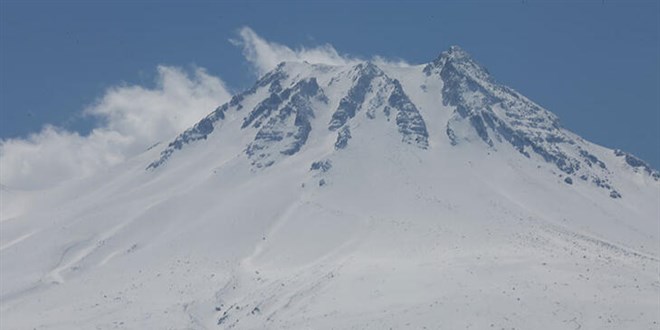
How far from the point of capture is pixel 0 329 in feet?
643

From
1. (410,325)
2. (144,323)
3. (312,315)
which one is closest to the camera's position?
(410,325)

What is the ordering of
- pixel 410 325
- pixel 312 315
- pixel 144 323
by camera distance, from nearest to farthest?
pixel 410 325
pixel 312 315
pixel 144 323

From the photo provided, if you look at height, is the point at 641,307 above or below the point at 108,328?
below

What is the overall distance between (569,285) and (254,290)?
5625cm

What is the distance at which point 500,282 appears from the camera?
610 ft

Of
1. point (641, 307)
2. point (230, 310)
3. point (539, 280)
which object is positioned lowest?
point (641, 307)

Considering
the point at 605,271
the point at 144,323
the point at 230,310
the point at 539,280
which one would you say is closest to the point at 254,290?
the point at 230,310

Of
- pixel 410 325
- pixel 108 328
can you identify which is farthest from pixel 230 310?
pixel 410 325

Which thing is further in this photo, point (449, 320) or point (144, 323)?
point (144, 323)

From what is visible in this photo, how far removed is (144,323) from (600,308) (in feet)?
256

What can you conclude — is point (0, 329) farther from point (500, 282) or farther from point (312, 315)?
point (500, 282)

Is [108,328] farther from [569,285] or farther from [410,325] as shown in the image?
[569,285]

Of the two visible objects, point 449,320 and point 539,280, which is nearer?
point 449,320

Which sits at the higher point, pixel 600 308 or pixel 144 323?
pixel 144 323
